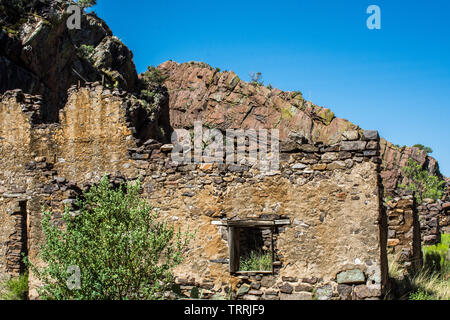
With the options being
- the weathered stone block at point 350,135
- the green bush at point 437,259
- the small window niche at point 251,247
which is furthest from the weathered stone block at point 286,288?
the green bush at point 437,259

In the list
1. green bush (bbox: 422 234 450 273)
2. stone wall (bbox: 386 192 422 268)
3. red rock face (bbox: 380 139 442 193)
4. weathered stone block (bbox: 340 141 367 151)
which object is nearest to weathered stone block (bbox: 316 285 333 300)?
weathered stone block (bbox: 340 141 367 151)

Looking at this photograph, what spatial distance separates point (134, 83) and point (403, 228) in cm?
3451

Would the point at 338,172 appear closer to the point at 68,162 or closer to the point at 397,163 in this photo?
the point at 68,162

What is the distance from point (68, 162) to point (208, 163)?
6901 mm

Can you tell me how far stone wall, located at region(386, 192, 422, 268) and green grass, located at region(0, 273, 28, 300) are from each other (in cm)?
896

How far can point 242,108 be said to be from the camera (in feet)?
232

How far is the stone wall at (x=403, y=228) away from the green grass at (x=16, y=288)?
29.4ft

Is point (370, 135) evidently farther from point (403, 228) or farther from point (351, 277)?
point (403, 228)

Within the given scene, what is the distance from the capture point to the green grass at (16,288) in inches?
412

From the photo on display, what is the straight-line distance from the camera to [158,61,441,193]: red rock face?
2640 inches

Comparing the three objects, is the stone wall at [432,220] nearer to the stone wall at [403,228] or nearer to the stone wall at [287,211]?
the stone wall at [403,228]

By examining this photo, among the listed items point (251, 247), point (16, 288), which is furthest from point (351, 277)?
point (16, 288)

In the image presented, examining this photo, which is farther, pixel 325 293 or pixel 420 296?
pixel 420 296

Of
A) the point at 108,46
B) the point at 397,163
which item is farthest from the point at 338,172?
the point at 397,163
